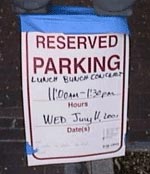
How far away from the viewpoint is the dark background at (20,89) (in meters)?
3.58

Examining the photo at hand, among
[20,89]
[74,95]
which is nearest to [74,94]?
[74,95]

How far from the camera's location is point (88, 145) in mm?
2199

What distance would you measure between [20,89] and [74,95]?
184cm

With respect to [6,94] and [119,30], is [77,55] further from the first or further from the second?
[6,94]

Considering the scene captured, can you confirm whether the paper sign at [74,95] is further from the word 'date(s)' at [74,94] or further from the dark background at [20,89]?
the dark background at [20,89]

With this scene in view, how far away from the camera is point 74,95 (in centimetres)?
212

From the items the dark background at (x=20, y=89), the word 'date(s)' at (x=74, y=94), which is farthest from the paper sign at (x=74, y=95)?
the dark background at (x=20, y=89)

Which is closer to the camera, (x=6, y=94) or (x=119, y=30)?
(x=119, y=30)

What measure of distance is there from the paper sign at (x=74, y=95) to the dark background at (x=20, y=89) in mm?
1254

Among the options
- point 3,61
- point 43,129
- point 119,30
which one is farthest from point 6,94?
point 119,30

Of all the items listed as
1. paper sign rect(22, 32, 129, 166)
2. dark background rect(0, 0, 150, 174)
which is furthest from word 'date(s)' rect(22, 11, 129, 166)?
dark background rect(0, 0, 150, 174)

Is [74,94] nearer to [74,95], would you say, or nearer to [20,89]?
[74,95]

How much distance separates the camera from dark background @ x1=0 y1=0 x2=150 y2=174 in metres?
3.58

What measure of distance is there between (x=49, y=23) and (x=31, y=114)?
0.38 metres
